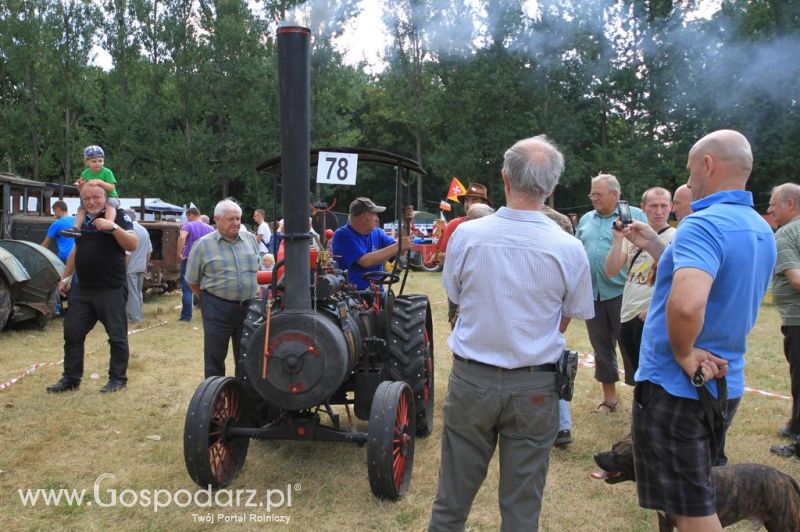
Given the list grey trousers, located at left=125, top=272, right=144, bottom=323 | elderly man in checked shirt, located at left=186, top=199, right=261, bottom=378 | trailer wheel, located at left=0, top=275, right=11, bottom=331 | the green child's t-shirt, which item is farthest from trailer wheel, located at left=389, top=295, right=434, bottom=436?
grey trousers, located at left=125, top=272, right=144, bottom=323

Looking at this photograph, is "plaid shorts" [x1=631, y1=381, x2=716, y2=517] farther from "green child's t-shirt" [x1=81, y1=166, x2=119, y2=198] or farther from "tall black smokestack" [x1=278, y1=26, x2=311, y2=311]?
"green child's t-shirt" [x1=81, y1=166, x2=119, y2=198]

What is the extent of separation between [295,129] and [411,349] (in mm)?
1660

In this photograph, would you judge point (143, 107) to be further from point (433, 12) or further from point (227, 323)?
point (227, 323)

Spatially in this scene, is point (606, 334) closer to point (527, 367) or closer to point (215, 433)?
point (527, 367)

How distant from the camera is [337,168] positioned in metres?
4.06

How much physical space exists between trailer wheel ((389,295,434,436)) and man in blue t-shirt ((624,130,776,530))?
1.95 meters

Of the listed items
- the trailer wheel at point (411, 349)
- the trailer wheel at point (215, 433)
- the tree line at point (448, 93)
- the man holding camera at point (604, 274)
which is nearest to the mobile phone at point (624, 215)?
the man holding camera at point (604, 274)

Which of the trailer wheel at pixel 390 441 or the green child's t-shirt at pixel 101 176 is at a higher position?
the green child's t-shirt at pixel 101 176

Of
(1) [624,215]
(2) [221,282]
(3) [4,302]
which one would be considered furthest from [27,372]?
(1) [624,215]

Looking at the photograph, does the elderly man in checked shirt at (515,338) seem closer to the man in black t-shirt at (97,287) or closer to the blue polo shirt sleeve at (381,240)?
the blue polo shirt sleeve at (381,240)

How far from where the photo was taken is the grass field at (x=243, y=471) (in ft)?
11.0

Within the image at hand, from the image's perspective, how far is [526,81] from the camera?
2802 cm

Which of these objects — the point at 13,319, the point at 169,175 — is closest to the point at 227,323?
the point at 13,319

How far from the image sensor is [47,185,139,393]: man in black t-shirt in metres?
5.35
